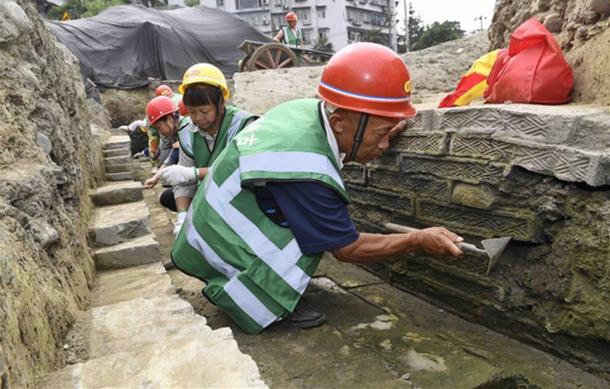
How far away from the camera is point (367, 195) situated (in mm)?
3043

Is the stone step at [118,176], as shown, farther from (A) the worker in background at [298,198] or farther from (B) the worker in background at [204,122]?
(A) the worker in background at [298,198]

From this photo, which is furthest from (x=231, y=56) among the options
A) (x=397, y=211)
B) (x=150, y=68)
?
(x=397, y=211)

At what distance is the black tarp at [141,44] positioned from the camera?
14008mm

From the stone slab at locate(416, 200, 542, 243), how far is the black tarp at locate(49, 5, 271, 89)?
13381mm

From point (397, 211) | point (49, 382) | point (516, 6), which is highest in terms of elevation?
point (516, 6)

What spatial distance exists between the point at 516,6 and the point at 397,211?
220cm

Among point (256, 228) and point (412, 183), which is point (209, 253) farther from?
point (412, 183)

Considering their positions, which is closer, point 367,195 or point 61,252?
point 61,252

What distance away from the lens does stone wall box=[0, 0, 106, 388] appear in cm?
124

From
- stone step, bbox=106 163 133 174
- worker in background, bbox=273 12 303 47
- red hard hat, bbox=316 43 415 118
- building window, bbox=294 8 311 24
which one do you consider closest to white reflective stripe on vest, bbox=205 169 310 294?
red hard hat, bbox=316 43 415 118

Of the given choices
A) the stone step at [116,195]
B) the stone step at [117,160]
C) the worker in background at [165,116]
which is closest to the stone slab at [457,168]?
the worker in background at [165,116]

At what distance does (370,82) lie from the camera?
6.58 feet

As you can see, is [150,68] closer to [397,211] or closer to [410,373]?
[397,211]

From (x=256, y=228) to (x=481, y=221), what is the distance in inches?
42.9
